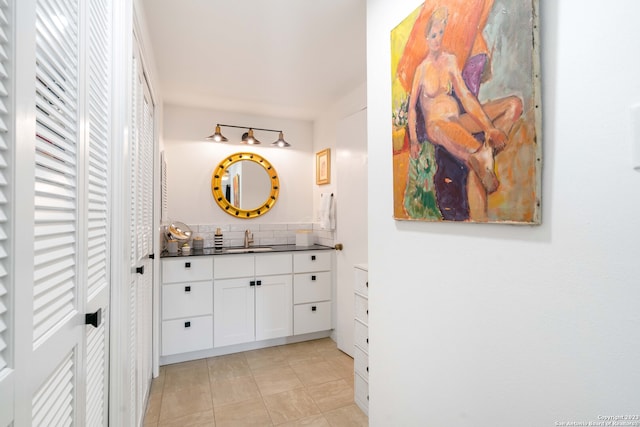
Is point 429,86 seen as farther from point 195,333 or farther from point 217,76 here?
point 195,333

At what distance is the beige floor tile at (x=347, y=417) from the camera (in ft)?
6.23

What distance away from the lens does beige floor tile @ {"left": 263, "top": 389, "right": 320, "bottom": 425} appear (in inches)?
77.3

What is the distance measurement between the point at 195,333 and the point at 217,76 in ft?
7.08

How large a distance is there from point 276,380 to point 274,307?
28.3 inches

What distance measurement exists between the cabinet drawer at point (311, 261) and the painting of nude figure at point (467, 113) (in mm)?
1891

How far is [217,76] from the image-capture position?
2.56 meters

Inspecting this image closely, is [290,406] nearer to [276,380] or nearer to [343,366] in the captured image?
[276,380]

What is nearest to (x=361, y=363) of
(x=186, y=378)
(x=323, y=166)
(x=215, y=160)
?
(x=186, y=378)

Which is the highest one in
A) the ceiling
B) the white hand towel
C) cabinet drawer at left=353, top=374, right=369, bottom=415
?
the ceiling

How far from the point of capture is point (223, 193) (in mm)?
3439

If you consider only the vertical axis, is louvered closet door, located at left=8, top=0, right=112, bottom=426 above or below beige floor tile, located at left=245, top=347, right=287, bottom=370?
above

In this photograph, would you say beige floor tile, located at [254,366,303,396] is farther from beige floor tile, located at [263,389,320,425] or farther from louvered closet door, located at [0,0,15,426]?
louvered closet door, located at [0,0,15,426]

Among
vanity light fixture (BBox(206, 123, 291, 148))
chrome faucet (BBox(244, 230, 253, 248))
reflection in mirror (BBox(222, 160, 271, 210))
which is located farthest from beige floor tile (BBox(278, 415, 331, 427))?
vanity light fixture (BBox(206, 123, 291, 148))

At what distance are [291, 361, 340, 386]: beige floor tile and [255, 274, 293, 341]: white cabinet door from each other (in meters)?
0.45
